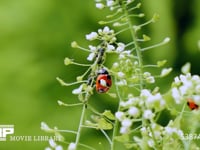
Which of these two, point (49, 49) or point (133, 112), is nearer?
point (133, 112)

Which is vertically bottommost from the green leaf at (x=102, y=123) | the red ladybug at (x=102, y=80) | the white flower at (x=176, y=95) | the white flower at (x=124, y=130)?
the white flower at (x=124, y=130)

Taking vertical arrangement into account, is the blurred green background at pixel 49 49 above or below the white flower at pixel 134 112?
above

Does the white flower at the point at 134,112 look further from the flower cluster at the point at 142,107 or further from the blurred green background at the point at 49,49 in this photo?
the blurred green background at the point at 49,49

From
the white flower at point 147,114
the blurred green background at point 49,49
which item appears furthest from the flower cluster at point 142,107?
the blurred green background at point 49,49

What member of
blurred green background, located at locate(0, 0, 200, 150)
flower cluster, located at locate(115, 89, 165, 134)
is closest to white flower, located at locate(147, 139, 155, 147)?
flower cluster, located at locate(115, 89, 165, 134)

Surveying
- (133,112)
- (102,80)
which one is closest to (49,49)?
(102,80)

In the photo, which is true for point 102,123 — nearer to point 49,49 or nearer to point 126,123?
point 126,123

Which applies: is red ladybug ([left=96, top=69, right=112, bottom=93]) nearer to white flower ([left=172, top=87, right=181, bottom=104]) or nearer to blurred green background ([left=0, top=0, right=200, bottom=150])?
white flower ([left=172, top=87, right=181, bottom=104])

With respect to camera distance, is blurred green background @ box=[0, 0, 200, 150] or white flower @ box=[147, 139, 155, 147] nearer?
white flower @ box=[147, 139, 155, 147]
